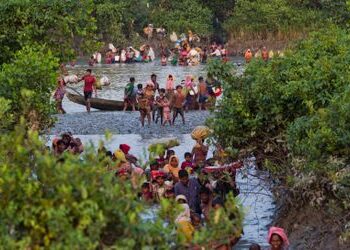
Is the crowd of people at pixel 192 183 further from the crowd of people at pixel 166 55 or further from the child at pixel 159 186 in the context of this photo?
the crowd of people at pixel 166 55

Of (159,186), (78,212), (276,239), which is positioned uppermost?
(78,212)

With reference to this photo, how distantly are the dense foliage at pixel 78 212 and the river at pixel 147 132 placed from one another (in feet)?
1.51

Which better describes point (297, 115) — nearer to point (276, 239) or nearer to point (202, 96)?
point (276, 239)

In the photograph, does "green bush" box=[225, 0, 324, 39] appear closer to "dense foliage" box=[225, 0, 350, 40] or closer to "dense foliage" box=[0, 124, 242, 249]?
"dense foliage" box=[225, 0, 350, 40]

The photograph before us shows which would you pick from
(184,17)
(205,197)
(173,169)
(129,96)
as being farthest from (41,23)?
(184,17)

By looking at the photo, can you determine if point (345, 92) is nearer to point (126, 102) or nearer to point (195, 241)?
point (195, 241)

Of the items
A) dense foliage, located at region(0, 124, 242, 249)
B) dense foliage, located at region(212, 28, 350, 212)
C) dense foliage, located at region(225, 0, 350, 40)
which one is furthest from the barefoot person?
dense foliage, located at region(225, 0, 350, 40)

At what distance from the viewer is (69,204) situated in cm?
588

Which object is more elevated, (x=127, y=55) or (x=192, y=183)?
(x=192, y=183)

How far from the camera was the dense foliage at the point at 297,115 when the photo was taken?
36.6 ft

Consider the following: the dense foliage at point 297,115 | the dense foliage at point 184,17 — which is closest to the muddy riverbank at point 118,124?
the dense foliage at point 297,115

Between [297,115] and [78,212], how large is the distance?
796cm

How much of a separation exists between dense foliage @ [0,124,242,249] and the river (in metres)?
0.46

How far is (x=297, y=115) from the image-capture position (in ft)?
44.5
